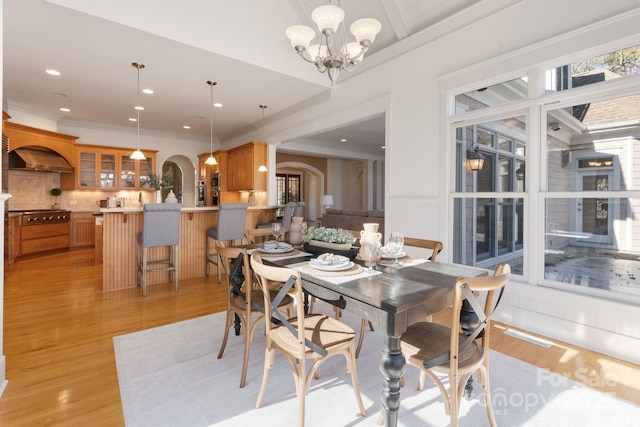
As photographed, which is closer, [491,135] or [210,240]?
[491,135]

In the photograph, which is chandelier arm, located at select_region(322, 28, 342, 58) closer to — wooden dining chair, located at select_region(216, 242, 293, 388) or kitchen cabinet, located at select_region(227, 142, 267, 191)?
wooden dining chair, located at select_region(216, 242, 293, 388)

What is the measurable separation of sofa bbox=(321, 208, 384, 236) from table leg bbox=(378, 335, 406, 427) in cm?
512

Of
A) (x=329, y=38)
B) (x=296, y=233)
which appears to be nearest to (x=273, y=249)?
(x=296, y=233)

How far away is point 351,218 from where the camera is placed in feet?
23.3

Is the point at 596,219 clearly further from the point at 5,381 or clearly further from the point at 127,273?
the point at 127,273

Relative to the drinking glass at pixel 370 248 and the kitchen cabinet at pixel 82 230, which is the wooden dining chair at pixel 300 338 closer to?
the drinking glass at pixel 370 248

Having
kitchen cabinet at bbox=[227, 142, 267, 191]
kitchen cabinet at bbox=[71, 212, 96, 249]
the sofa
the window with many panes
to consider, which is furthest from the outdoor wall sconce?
kitchen cabinet at bbox=[71, 212, 96, 249]

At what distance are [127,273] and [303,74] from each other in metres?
3.52

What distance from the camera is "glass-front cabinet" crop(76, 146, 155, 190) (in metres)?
6.61

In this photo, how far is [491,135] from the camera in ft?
10.2

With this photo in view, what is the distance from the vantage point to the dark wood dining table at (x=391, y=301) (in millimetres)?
1271

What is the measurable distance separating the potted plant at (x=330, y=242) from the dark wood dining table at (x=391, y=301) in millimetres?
516

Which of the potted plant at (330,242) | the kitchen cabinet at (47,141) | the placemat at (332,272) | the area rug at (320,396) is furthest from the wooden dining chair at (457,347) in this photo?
the kitchen cabinet at (47,141)

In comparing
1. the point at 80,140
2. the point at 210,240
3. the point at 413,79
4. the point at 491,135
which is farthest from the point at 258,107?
the point at 80,140
